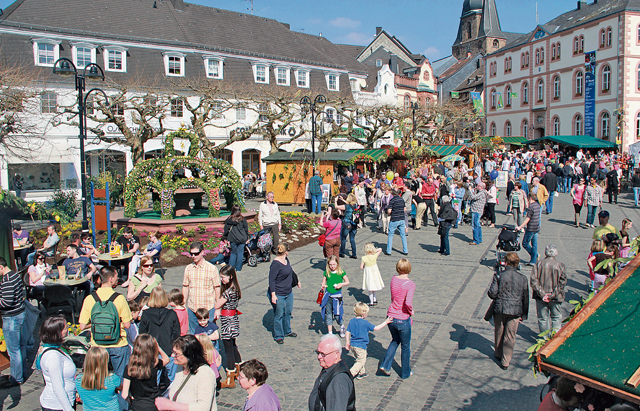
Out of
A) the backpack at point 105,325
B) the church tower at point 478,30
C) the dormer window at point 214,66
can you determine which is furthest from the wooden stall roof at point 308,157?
the church tower at point 478,30

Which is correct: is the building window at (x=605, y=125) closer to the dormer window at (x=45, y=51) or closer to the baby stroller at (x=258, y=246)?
the baby stroller at (x=258, y=246)

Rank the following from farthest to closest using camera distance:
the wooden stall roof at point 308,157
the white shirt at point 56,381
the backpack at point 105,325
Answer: the wooden stall roof at point 308,157, the backpack at point 105,325, the white shirt at point 56,381

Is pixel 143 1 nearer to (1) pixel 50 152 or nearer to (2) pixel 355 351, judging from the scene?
(1) pixel 50 152

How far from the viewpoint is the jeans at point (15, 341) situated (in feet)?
21.6

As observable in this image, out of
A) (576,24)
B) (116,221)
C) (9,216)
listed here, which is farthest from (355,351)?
(576,24)

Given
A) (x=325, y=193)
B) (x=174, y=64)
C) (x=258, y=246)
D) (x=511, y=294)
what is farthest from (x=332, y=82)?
(x=511, y=294)

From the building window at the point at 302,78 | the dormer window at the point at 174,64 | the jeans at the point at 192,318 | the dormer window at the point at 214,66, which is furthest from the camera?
the building window at the point at 302,78

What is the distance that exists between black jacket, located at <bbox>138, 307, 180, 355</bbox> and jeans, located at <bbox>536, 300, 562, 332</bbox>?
17.1 feet

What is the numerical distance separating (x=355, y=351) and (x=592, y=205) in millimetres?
12690

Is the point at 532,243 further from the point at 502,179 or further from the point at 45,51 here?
the point at 45,51

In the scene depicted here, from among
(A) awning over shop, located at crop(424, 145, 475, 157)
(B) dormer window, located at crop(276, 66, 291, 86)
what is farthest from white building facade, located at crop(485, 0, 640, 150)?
(B) dormer window, located at crop(276, 66, 291, 86)

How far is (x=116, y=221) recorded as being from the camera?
610 inches

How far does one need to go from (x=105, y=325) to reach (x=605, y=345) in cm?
484

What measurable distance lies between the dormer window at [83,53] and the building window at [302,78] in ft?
50.4
